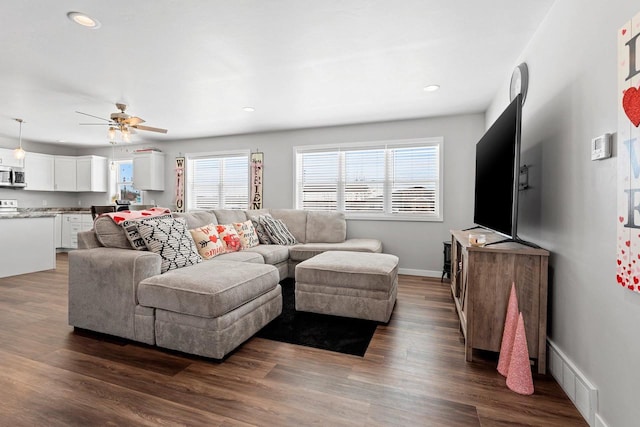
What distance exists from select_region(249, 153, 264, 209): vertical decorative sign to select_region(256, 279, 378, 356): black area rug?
9.74 ft

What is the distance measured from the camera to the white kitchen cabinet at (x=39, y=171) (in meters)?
6.25

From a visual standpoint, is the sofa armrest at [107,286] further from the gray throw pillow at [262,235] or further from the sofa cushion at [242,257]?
the gray throw pillow at [262,235]

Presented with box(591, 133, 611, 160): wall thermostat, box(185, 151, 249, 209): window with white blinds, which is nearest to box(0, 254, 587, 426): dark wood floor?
box(591, 133, 611, 160): wall thermostat

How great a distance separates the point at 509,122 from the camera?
202 cm

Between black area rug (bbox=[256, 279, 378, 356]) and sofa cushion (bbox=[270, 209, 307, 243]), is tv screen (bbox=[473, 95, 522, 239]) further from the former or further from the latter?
sofa cushion (bbox=[270, 209, 307, 243])

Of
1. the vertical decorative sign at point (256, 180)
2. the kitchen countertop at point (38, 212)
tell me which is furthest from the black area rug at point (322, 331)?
the kitchen countertop at point (38, 212)

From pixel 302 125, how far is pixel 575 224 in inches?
159

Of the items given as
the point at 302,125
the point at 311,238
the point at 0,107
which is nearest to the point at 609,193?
the point at 311,238

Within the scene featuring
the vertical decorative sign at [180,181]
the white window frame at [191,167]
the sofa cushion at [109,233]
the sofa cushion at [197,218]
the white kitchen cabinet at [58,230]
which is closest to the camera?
the sofa cushion at [109,233]

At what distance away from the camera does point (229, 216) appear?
4223 mm

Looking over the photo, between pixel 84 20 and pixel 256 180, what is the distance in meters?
3.52

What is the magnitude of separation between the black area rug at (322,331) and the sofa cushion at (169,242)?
3.07ft

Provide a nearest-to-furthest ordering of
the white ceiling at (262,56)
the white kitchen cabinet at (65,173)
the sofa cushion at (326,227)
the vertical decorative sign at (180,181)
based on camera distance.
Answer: the white ceiling at (262,56) → the sofa cushion at (326,227) → the vertical decorative sign at (180,181) → the white kitchen cabinet at (65,173)

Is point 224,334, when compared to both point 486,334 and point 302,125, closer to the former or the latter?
point 486,334
